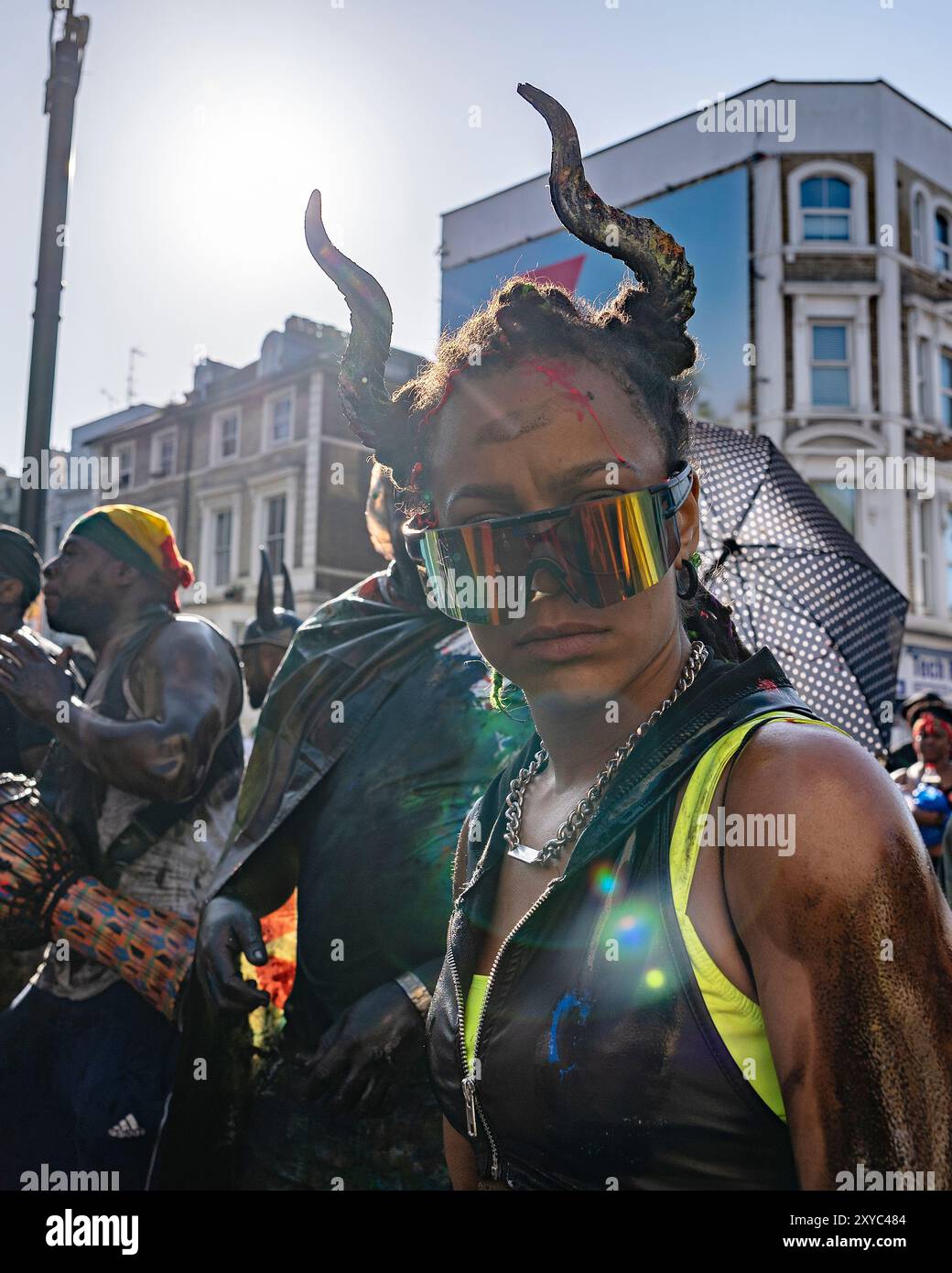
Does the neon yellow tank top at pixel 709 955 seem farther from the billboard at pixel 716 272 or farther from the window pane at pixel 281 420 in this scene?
the window pane at pixel 281 420

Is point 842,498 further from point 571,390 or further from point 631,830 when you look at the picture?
point 631,830

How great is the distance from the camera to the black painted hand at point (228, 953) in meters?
2.65

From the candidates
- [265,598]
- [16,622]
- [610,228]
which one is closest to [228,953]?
[610,228]

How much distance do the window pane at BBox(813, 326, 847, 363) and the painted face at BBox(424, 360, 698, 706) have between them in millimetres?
20723

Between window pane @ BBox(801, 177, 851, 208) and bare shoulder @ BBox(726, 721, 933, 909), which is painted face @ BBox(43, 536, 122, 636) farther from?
window pane @ BBox(801, 177, 851, 208)

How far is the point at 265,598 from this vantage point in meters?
5.92

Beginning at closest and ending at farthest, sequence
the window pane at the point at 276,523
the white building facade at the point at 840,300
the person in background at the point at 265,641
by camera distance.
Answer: the person in background at the point at 265,641, the white building facade at the point at 840,300, the window pane at the point at 276,523

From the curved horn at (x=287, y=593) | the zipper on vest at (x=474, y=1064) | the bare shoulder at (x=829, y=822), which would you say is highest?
the curved horn at (x=287, y=593)

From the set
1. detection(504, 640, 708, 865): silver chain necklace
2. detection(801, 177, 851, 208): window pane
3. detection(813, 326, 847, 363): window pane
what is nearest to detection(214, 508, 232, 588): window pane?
detection(813, 326, 847, 363): window pane

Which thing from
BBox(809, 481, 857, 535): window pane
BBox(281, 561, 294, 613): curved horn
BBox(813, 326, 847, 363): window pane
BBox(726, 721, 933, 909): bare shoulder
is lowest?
BBox(726, 721, 933, 909): bare shoulder

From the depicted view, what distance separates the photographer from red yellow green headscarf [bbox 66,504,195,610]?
399cm

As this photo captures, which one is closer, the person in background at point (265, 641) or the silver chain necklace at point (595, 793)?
the silver chain necklace at point (595, 793)

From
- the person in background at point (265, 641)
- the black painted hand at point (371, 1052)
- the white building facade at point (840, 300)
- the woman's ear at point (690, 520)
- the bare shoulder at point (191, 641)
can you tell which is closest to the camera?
the woman's ear at point (690, 520)

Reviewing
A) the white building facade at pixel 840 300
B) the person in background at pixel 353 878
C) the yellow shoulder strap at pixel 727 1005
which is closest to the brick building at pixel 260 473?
the white building facade at pixel 840 300
